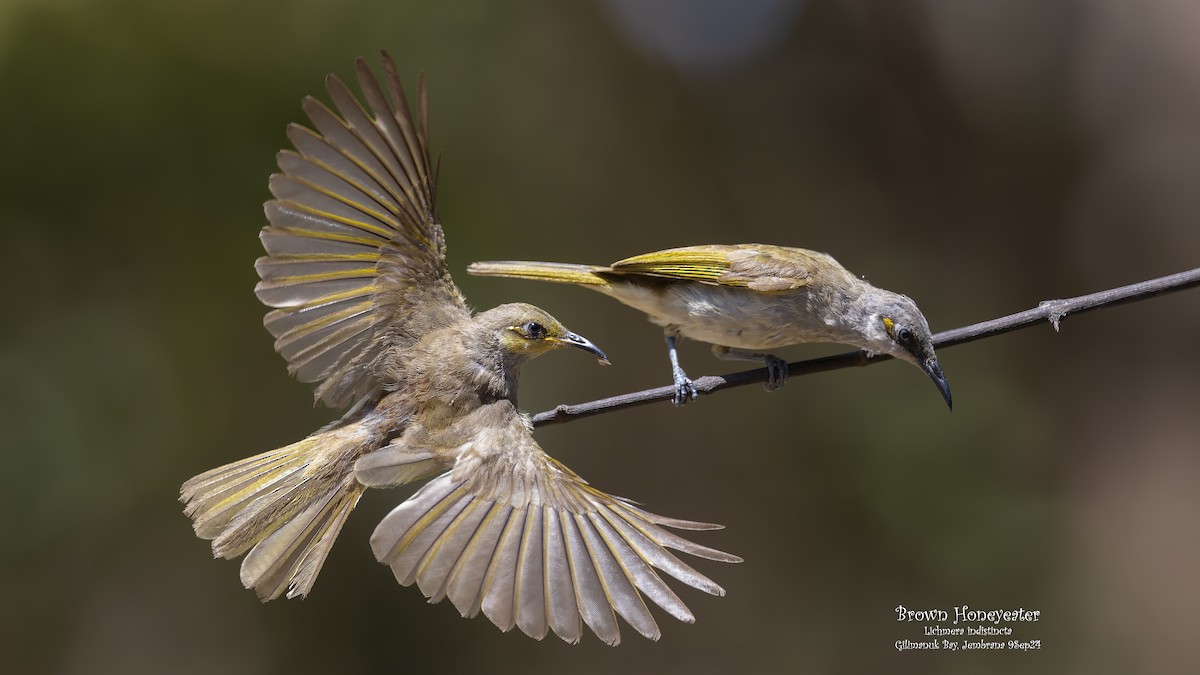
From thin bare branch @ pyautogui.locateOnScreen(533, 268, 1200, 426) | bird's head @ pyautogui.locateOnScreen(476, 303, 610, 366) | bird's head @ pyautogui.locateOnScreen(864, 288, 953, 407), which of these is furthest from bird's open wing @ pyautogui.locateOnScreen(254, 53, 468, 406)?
bird's head @ pyautogui.locateOnScreen(864, 288, 953, 407)

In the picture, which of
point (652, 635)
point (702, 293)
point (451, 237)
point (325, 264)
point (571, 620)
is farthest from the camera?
point (451, 237)

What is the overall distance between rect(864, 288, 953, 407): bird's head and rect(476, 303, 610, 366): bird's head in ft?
4.26

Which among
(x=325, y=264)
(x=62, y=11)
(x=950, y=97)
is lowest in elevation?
→ (x=325, y=264)

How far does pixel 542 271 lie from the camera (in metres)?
3.68

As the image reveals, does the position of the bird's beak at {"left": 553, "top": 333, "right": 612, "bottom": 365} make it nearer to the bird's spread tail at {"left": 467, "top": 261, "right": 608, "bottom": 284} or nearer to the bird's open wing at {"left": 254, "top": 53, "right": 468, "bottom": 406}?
the bird's open wing at {"left": 254, "top": 53, "right": 468, "bottom": 406}

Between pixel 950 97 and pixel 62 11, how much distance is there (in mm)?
6520

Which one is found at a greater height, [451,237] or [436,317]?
[451,237]

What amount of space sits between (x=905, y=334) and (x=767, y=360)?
2.16 ft

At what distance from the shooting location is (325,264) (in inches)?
117

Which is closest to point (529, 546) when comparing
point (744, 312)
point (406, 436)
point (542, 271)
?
point (406, 436)

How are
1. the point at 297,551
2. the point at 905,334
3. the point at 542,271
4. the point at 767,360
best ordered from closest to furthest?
1. the point at 297,551
2. the point at 905,334
3. the point at 542,271
4. the point at 767,360

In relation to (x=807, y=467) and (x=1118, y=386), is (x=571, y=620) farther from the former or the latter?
(x=1118, y=386)

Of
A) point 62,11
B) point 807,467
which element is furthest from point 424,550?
point 807,467

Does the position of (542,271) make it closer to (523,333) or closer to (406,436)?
(523,333)
